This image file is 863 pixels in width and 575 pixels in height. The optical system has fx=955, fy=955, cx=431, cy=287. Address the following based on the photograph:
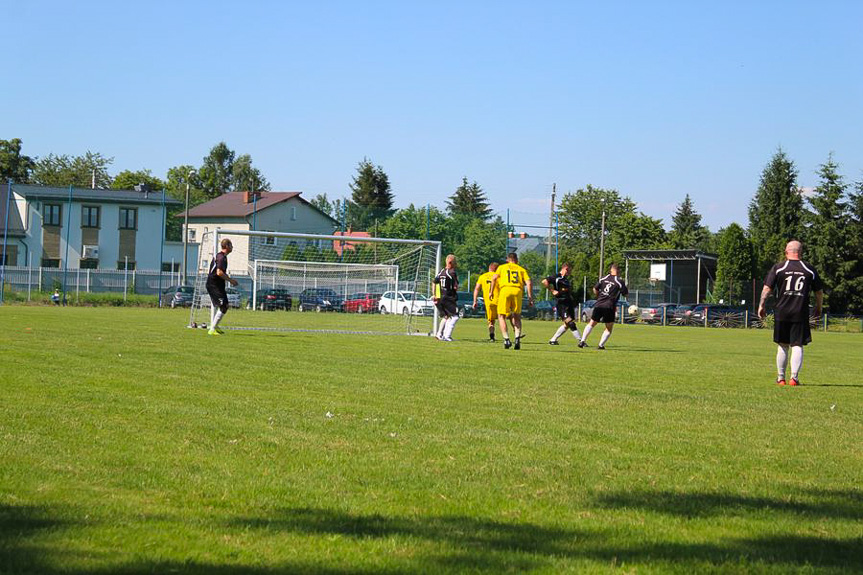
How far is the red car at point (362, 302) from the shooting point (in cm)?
3162

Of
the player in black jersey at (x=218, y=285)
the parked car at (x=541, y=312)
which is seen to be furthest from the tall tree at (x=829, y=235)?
the player in black jersey at (x=218, y=285)

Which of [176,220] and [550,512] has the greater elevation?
[176,220]

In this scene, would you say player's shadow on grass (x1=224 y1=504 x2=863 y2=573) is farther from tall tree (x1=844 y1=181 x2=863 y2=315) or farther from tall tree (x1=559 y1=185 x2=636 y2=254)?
tall tree (x1=559 y1=185 x2=636 y2=254)

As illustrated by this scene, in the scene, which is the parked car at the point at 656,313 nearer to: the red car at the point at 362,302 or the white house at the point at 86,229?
the red car at the point at 362,302

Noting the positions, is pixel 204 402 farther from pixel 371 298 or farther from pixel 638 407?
pixel 371 298

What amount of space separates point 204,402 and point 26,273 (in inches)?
1878

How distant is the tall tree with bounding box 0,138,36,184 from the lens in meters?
97.6

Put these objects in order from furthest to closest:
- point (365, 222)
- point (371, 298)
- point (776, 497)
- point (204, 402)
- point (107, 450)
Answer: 1. point (365, 222)
2. point (371, 298)
3. point (204, 402)
4. point (107, 450)
5. point (776, 497)

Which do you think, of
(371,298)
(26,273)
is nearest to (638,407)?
(371,298)

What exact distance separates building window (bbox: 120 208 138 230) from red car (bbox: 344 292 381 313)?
39.3m

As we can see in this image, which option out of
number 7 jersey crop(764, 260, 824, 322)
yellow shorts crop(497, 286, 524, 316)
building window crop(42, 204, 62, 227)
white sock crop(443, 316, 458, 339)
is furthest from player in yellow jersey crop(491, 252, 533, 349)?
building window crop(42, 204, 62, 227)

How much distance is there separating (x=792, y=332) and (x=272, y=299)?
26908mm

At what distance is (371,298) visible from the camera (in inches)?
1267

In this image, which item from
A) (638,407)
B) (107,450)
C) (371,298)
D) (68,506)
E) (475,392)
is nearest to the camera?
(68,506)
